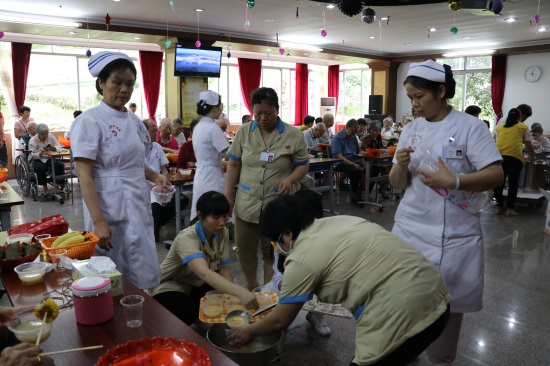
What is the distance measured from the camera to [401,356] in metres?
1.32

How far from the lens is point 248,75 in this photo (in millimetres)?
12656

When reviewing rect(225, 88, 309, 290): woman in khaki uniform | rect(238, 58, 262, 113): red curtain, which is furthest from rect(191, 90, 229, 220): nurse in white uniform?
rect(238, 58, 262, 113): red curtain

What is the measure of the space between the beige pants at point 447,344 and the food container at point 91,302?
1.33m

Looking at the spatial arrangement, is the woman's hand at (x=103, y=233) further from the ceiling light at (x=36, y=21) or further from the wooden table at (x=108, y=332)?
the ceiling light at (x=36, y=21)

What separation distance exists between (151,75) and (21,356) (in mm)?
10626

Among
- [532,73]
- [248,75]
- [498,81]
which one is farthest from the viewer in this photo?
[248,75]

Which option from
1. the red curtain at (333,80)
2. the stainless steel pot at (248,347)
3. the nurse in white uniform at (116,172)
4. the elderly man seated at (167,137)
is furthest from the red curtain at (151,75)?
the stainless steel pot at (248,347)

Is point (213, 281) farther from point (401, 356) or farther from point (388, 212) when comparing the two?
point (388, 212)

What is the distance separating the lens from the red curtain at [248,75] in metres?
12.5

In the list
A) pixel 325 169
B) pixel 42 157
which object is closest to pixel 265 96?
pixel 325 169

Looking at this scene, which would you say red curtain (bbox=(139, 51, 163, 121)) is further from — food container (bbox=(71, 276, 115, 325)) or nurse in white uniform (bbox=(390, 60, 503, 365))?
food container (bbox=(71, 276, 115, 325))

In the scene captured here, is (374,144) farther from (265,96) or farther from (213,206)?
(213,206)

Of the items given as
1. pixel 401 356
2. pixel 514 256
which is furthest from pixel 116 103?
pixel 514 256

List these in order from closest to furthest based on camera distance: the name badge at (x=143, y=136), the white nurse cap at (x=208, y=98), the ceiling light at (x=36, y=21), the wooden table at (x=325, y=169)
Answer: the name badge at (x=143, y=136) → the white nurse cap at (x=208, y=98) → the wooden table at (x=325, y=169) → the ceiling light at (x=36, y=21)
